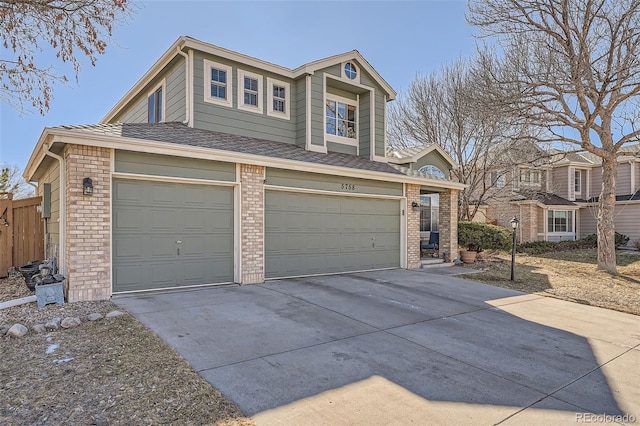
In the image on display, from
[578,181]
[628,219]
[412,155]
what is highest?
[412,155]

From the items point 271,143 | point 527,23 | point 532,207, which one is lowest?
point 532,207

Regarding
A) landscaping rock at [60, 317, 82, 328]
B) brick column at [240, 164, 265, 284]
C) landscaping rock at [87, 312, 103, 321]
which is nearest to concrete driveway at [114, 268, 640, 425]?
landscaping rock at [87, 312, 103, 321]

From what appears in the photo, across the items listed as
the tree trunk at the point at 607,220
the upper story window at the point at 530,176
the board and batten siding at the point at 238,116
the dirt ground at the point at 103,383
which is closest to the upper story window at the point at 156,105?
the board and batten siding at the point at 238,116

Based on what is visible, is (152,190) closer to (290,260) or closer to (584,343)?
(290,260)

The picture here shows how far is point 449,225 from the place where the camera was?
44.5ft

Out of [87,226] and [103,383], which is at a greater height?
[87,226]

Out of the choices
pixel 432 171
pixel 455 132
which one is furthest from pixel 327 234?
pixel 455 132

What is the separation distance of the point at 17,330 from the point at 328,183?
7.16 m

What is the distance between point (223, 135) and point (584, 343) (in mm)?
8664

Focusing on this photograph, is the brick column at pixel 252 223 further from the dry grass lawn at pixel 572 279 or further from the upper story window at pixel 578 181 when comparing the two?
the upper story window at pixel 578 181

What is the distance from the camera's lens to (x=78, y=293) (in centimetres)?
648

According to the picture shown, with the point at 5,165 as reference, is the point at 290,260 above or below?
below

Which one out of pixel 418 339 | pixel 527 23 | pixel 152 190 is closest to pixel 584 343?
pixel 418 339

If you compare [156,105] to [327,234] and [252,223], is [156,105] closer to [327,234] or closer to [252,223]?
[252,223]
